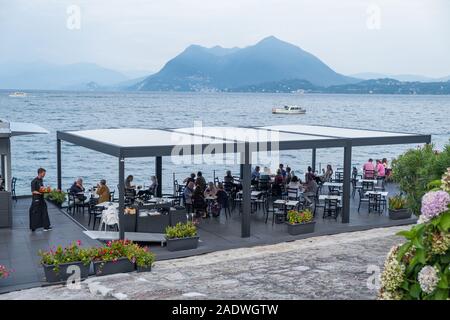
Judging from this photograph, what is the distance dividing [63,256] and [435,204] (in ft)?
28.4

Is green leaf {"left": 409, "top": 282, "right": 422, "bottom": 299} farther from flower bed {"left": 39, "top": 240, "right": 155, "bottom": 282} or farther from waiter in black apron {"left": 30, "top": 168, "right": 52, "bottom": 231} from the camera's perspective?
waiter in black apron {"left": 30, "top": 168, "right": 52, "bottom": 231}

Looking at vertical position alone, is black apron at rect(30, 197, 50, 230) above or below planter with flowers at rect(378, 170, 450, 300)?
below

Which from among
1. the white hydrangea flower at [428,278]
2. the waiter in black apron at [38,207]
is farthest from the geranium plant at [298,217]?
the white hydrangea flower at [428,278]

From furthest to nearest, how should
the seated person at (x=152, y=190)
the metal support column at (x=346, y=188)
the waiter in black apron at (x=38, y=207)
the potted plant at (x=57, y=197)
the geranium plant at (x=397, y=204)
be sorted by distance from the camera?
the seated person at (x=152, y=190) < the potted plant at (x=57, y=197) < the geranium plant at (x=397, y=204) < the metal support column at (x=346, y=188) < the waiter in black apron at (x=38, y=207)

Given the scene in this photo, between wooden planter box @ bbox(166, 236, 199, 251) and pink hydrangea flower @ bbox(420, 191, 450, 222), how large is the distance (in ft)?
32.8

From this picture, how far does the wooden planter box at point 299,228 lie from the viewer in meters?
13.8

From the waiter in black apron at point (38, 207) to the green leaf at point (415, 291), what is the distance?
11.6 metres

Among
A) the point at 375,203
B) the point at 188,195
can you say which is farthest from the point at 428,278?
the point at 375,203

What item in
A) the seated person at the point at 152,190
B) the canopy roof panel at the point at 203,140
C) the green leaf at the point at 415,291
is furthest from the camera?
the seated person at the point at 152,190

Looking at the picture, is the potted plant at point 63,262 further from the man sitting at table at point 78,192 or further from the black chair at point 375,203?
the black chair at point 375,203

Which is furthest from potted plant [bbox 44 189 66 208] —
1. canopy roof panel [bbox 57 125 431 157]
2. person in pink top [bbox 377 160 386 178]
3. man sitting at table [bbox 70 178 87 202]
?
person in pink top [bbox 377 160 386 178]

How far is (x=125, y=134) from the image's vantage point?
15.5m

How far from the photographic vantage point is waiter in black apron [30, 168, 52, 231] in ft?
43.0
